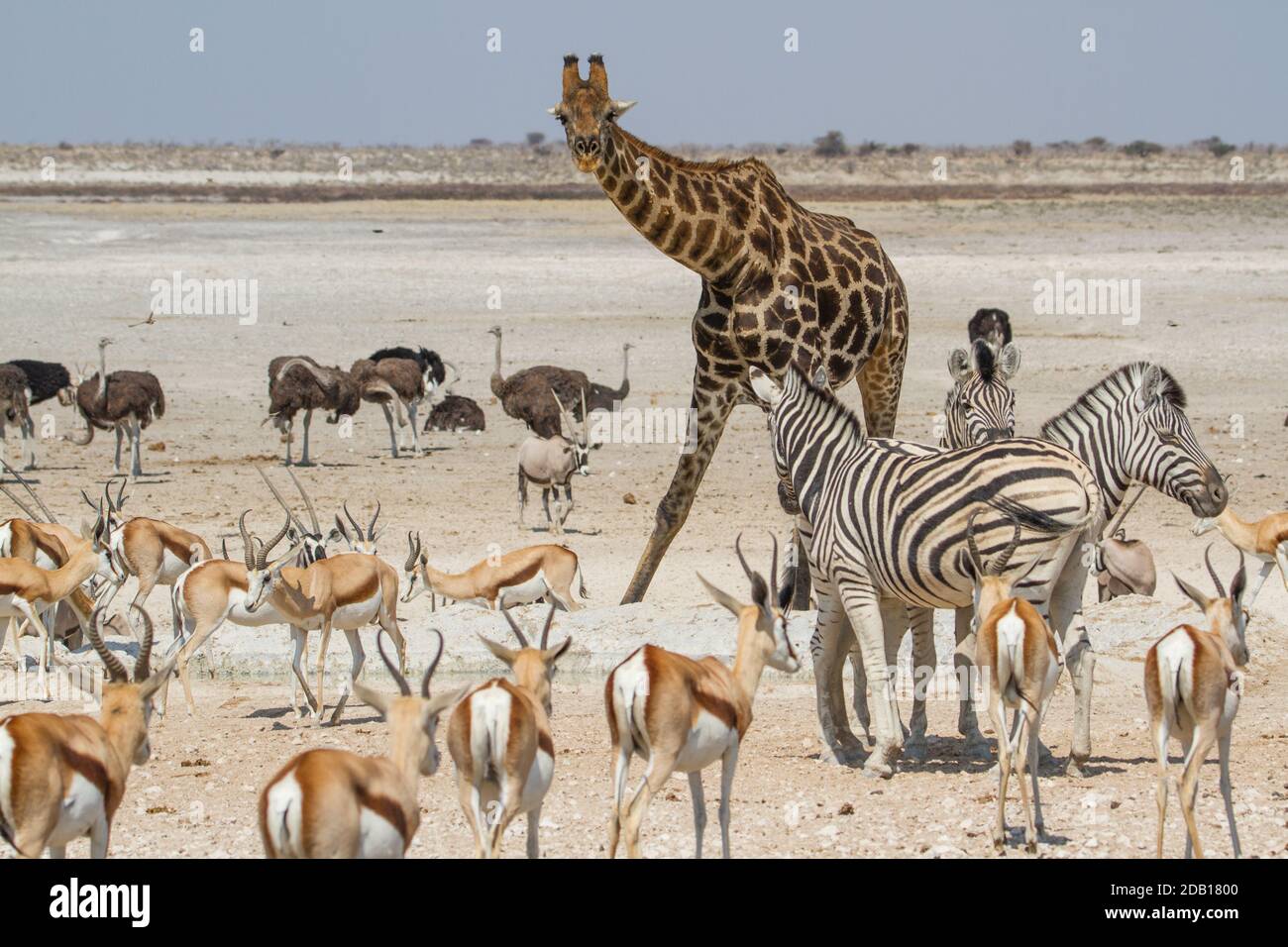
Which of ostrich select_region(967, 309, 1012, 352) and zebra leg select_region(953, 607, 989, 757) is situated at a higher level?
ostrich select_region(967, 309, 1012, 352)

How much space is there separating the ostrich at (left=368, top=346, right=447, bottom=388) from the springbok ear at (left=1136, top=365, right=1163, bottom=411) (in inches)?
618

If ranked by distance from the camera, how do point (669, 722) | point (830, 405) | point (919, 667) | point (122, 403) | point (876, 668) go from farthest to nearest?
point (122, 403) < point (830, 405) < point (919, 667) < point (876, 668) < point (669, 722)

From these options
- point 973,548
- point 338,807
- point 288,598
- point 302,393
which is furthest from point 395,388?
point 338,807

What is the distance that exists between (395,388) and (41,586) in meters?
11.2

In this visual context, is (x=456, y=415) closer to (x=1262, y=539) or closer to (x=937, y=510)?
(x=1262, y=539)

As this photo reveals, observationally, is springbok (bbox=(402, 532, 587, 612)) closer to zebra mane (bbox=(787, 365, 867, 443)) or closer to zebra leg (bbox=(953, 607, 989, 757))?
zebra mane (bbox=(787, 365, 867, 443))

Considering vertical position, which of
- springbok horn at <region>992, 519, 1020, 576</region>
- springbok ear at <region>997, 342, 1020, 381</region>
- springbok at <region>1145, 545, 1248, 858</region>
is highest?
springbok ear at <region>997, 342, 1020, 381</region>

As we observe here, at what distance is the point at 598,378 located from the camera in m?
26.9

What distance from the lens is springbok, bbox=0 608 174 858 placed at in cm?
692

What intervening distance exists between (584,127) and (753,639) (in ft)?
16.6

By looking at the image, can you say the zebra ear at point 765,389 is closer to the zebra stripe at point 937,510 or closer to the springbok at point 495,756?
the zebra stripe at point 937,510

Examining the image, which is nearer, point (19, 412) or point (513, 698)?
point (513, 698)

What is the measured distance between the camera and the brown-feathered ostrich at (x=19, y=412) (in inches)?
854

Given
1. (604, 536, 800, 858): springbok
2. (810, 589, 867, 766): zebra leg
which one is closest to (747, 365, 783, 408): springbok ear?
(810, 589, 867, 766): zebra leg
